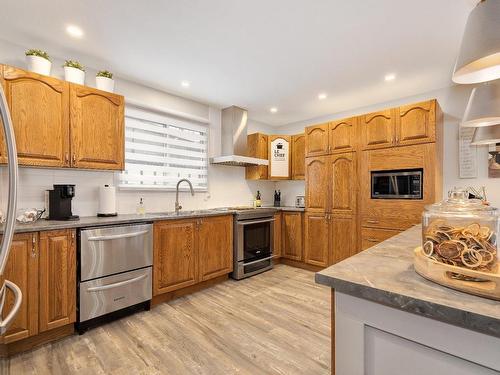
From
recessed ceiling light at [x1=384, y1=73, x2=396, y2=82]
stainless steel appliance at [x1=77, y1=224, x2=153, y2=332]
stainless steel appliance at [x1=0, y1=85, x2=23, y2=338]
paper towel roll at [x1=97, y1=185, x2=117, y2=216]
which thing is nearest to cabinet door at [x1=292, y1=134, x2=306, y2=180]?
recessed ceiling light at [x1=384, y1=73, x2=396, y2=82]

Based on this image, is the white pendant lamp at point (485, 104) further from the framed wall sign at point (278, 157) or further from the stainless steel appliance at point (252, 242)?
the framed wall sign at point (278, 157)

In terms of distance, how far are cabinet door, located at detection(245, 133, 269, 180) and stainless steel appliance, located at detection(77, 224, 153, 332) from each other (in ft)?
7.17

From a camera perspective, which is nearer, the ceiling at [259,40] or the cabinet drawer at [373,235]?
the ceiling at [259,40]

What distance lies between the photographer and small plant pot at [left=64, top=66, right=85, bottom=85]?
234 cm

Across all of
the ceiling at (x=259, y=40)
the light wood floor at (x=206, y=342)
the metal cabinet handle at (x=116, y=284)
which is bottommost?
the light wood floor at (x=206, y=342)

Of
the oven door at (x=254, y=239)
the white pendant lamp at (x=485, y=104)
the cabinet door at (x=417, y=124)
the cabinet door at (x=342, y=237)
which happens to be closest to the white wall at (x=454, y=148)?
the cabinet door at (x=417, y=124)

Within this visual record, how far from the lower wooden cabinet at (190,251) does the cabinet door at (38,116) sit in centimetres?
111

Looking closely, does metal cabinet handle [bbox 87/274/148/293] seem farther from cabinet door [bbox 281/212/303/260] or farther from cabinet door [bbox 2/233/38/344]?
cabinet door [bbox 281/212/303/260]

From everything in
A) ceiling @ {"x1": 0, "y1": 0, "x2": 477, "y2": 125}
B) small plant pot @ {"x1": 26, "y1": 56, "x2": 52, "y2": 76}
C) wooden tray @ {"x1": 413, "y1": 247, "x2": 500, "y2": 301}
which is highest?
ceiling @ {"x1": 0, "y1": 0, "x2": 477, "y2": 125}

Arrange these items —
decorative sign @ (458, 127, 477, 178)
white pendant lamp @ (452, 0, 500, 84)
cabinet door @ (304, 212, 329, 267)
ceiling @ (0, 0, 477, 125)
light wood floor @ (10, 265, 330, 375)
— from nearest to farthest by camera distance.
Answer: white pendant lamp @ (452, 0, 500, 84)
light wood floor @ (10, 265, 330, 375)
ceiling @ (0, 0, 477, 125)
decorative sign @ (458, 127, 477, 178)
cabinet door @ (304, 212, 329, 267)

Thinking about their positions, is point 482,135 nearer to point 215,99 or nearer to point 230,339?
point 230,339

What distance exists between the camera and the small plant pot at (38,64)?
2.13 m

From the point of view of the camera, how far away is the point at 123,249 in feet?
7.56

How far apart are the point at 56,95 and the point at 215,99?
1912 mm
